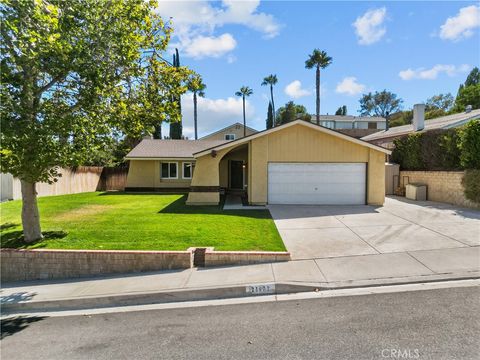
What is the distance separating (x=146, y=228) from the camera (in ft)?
33.0

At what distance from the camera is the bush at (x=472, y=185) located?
12.8 metres

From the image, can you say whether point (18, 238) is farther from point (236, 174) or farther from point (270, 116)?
point (270, 116)

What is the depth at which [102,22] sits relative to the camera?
24.7ft

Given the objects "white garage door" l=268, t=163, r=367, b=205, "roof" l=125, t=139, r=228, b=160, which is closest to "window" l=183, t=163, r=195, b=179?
"roof" l=125, t=139, r=228, b=160

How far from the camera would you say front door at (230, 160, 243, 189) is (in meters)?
22.0

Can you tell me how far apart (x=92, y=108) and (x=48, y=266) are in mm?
4195

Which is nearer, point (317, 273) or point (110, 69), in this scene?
point (317, 273)

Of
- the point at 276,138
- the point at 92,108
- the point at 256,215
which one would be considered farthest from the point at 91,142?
the point at 276,138

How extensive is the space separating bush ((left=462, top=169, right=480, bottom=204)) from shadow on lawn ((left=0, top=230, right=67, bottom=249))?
15743 millimetres

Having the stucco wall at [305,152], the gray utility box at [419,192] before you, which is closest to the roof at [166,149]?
the stucco wall at [305,152]

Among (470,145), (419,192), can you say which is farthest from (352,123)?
(470,145)

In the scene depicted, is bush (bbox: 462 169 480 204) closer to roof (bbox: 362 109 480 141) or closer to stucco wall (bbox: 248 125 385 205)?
stucco wall (bbox: 248 125 385 205)

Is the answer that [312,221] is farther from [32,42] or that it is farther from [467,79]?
[467,79]

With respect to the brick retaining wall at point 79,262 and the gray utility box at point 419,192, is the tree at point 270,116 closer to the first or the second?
the gray utility box at point 419,192
